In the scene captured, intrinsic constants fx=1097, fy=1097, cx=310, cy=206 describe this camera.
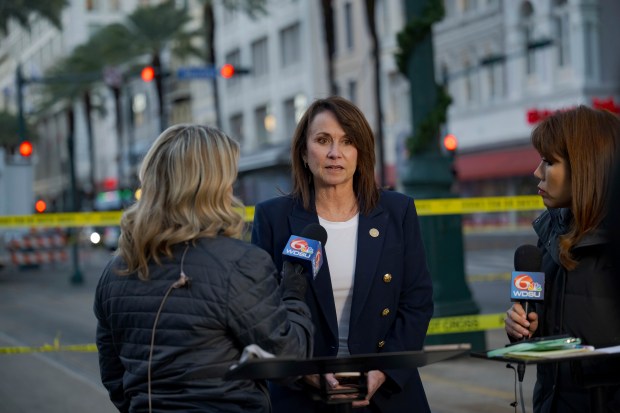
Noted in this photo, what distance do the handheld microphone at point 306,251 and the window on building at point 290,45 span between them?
52919 mm

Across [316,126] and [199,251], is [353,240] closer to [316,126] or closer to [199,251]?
[316,126]

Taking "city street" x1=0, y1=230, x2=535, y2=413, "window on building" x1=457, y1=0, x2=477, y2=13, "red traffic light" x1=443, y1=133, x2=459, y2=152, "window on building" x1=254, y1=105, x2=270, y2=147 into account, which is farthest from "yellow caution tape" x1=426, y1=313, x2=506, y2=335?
"window on building" x1=254, y1=105, x2=270, y2=147

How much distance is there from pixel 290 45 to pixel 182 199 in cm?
5448

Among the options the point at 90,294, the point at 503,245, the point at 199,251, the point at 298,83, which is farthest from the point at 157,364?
the point at 298,83

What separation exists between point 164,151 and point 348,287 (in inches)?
40.0

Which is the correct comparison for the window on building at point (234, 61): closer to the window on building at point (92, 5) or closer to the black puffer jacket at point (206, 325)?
the window on building at point (92, 5)

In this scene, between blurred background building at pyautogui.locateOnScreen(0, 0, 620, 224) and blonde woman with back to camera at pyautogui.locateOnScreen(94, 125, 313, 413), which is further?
blurred background building at pyautogui.locateOnScreen(0, 0, 620, 224)

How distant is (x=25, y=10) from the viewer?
30.8m

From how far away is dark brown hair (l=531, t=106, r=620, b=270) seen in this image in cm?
371

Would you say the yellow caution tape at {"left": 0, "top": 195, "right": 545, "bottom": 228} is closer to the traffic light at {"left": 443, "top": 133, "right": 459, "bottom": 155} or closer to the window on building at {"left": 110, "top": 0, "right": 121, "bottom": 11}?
the traffic light at {"left": 443, "top": 133, "right": 459, "bottom": 155}

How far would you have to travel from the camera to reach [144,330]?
337cm

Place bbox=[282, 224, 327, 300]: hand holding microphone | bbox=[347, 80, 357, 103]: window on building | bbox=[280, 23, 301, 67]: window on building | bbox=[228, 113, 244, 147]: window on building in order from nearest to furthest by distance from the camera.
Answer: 1. bbox=[282, 224, 327, 300]: hand holding microphone
2. bbox=[347, 80, 357, 103]: window on building
3. bbox=[280, 23, 301, 67]: window on building
4. bbox=[228, 113, 244, 147]: window on building

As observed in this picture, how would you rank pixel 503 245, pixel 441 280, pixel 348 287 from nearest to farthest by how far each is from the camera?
1. pixel 348 287
2. pixel 441 280
3. pixel 503 245

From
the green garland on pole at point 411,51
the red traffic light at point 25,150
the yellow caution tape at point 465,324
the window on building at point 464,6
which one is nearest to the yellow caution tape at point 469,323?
the yellow caution tape at point 465,324
